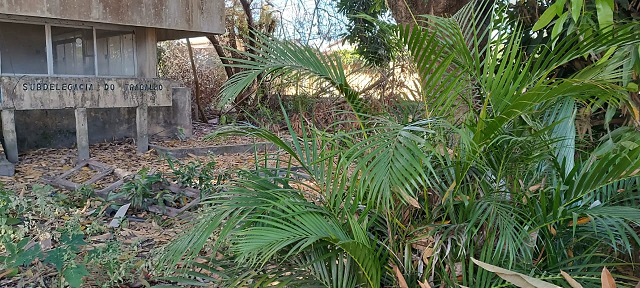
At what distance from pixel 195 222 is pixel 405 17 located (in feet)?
10.4

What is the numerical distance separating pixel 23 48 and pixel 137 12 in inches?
68.1

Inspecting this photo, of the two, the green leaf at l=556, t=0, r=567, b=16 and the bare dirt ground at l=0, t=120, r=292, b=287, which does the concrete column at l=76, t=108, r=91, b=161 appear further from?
the green leaf at l=556, t=0, r=567, b=16

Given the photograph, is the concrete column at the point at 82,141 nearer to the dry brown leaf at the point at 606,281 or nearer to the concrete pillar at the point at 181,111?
the concrete pillar at the point at 181,111

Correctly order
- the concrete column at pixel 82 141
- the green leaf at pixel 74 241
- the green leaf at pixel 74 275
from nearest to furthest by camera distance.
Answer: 1. the green leaf at pixel 74 275
2. the green leaf at pixel 74 241
3. the concrete column at pixel 82 141

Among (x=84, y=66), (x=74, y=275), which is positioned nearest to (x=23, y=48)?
(x=84, y=66)

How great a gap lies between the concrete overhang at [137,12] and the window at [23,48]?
2.42 ft

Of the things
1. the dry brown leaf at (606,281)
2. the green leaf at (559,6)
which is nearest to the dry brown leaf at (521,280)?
the dry brown leaf at (606,281)

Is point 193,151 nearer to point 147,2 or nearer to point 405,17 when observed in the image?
point 147,2

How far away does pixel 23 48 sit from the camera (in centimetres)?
713

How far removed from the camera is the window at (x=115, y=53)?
25.6 ft

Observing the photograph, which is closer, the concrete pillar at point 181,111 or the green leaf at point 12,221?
the green leaf at point 12,221

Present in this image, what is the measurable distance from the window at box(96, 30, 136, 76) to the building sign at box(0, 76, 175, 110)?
36.3 inches

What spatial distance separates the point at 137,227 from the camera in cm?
380

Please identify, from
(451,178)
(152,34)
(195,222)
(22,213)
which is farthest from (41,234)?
(152,34)
